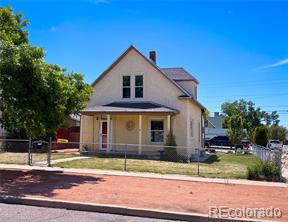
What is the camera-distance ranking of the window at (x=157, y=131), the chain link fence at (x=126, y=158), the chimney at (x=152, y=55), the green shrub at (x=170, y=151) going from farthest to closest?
the chimney at (x=152, y=55)
the window at (x=157, y=131)
the green shrub at (x=170, y=151)
the chain link fence at (x=126, y=158)

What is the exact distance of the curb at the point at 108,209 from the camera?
8.05 meters

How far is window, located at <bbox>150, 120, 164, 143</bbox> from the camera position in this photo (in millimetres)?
25031

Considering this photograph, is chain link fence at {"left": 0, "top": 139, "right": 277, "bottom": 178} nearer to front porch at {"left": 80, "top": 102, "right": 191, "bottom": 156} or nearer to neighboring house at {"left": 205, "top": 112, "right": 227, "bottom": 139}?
front porch at {"left": 80, "top": 102, "right": 191, "bottom": 156}

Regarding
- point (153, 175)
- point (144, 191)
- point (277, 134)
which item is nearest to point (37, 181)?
point (144, 191)

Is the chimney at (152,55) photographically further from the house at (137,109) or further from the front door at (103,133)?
the front door at (103,133)

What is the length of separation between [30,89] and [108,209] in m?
6.58

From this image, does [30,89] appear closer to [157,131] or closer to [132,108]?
[132,108]

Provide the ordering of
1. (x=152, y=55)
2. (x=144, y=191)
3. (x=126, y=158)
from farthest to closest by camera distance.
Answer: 1. (x=152, y=55)
2. (x=126, y=158)
3. (x=144, y=191)

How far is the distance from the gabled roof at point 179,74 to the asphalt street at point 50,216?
69.3 ft

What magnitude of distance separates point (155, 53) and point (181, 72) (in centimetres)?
285

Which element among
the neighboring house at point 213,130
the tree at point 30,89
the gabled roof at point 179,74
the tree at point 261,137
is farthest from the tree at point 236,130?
the tree at point 30,89

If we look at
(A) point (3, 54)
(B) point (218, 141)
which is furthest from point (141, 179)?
(B) point (218, 141)

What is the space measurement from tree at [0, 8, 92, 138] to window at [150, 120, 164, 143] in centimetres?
1097

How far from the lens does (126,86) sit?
2636 cm
